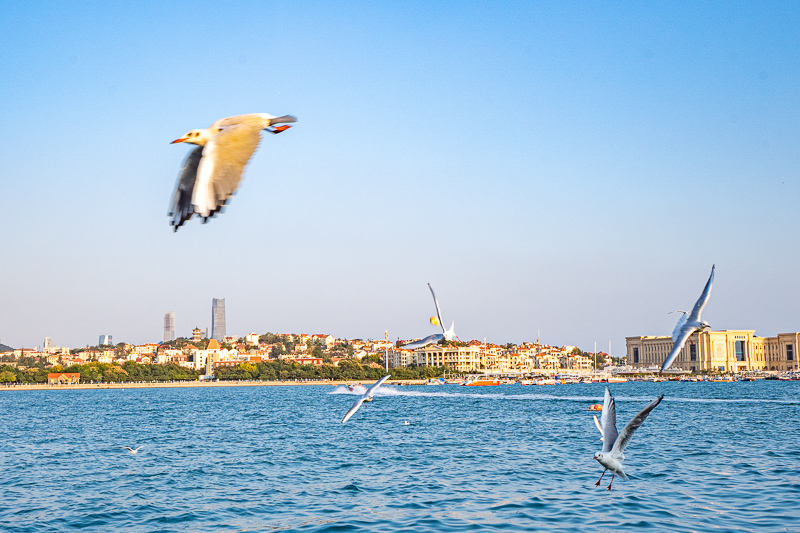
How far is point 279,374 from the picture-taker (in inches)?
5635

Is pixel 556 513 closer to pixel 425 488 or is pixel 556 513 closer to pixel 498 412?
pixel 425 488

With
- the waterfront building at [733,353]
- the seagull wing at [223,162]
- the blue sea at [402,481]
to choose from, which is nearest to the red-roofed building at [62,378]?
the waterfront building at [733,353]

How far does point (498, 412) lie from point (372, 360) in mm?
111127

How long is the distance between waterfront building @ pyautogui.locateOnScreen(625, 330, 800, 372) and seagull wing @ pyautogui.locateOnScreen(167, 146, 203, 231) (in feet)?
499

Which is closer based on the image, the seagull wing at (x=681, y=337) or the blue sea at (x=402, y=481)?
the seagull wing at (x=681, y=337)

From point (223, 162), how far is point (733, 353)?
163 meters

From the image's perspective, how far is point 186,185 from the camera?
383 cm

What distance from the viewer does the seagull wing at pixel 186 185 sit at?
3.66m

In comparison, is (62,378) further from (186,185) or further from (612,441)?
(186,185)

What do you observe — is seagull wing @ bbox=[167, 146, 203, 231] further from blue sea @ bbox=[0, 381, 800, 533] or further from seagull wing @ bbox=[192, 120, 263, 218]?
blue sea @ bbox=[0, 381, 800, 533]

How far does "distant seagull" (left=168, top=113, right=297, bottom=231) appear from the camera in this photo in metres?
3.24

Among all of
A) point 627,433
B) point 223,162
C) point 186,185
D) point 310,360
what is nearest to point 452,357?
point 310,360

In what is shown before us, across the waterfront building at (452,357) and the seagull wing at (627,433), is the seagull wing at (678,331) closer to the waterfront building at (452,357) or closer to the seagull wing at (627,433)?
the seagull wing at (627,433)

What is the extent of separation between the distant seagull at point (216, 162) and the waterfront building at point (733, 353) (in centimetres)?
15229
